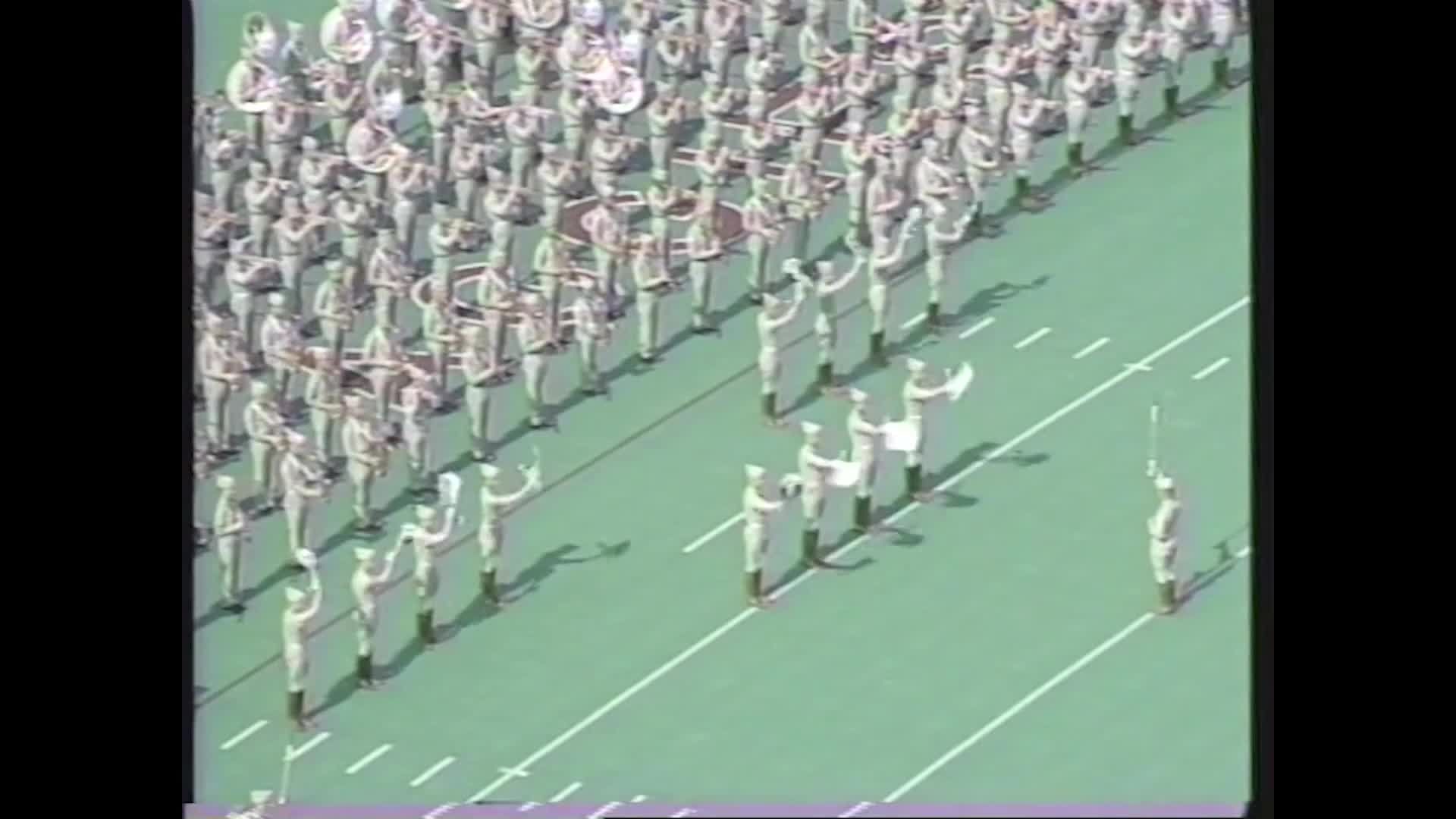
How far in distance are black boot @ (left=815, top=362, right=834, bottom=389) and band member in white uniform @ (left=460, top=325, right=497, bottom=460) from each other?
1121mm

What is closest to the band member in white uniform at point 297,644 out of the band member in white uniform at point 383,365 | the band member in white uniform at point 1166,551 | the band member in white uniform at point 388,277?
the band member in white uniform at point 383,365

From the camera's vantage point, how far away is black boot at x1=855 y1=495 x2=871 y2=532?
63.6 feet

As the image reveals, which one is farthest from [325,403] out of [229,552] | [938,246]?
[938,246]

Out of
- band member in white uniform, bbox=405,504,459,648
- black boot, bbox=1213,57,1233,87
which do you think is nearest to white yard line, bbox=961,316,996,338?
black boot, bbox=1213,57,1233,87

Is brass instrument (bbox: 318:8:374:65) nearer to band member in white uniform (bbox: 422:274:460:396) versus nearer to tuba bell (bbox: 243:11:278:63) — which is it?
tuba bell (bbox: 243:11:278:63)

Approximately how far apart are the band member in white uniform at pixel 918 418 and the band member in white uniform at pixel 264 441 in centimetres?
212

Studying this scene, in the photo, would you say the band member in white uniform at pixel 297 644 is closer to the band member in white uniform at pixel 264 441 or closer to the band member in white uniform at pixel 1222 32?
the band member in white uniform at pixel 264 441

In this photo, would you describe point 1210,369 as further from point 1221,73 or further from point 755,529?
point 755,529

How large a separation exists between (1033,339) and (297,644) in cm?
282

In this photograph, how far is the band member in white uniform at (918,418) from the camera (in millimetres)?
19406

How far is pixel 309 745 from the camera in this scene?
→ 1877 centimetres
